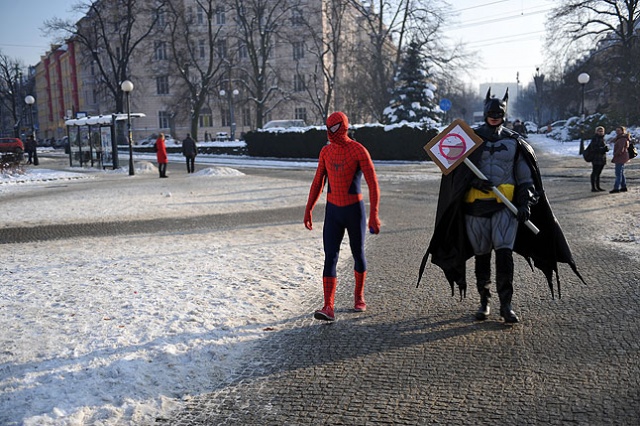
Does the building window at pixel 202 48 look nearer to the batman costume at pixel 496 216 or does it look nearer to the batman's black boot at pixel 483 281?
the batman costume at pixel 496 216

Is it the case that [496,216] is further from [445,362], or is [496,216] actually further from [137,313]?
[137,313]

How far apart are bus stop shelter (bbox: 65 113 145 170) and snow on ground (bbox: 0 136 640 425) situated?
16659 millimetres

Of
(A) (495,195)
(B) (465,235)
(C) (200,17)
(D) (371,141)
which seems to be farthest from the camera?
(C) (200,17)

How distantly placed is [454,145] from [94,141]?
26943mm

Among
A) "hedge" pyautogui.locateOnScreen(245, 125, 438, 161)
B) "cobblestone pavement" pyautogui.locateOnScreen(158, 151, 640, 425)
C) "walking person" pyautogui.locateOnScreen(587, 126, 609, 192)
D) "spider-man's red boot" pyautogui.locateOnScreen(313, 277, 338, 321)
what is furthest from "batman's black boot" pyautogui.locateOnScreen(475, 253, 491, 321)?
"hedge" pyautogui.locateOnScreen(245, 125, 438, 161)

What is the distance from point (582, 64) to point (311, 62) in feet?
112

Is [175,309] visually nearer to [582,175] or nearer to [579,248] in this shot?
[579,248]

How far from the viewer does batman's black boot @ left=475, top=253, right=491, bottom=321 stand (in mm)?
5188

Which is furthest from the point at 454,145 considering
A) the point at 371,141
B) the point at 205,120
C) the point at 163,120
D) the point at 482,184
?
the point at 163,120

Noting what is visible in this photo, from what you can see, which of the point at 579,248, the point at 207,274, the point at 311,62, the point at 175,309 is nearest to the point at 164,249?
the point at 207,274

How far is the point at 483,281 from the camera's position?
17.0 ft

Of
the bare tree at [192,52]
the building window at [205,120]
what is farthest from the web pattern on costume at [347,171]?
the building window at [205,120]

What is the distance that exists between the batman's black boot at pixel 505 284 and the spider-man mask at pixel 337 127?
1.64 metres

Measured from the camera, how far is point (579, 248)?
8.26 m
